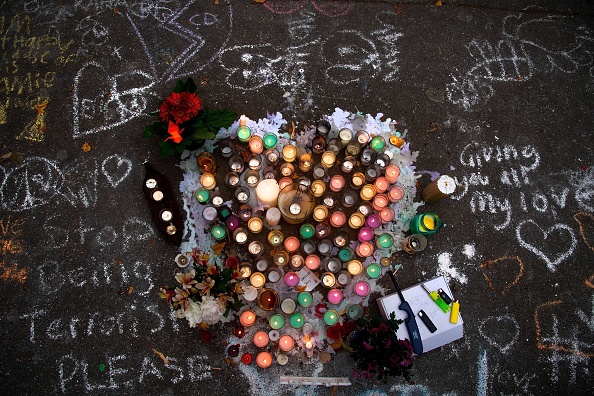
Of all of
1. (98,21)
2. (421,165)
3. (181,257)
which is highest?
(98,21)

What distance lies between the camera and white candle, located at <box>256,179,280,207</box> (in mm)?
3172

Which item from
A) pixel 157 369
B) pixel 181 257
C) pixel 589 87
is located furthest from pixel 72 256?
pixel 589 87

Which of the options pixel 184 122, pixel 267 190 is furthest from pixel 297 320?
pixel 184 122

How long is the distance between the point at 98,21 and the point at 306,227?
2917 millimetres

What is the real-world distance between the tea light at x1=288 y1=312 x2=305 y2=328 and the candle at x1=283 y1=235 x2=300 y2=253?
0.52m

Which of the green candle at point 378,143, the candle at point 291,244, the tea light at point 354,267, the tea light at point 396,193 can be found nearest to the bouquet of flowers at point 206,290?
the candle at point 291,244

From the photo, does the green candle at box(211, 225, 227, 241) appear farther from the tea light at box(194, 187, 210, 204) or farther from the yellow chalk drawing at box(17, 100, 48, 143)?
the yellow chalk drawing at box(17, 100, 48, 143)

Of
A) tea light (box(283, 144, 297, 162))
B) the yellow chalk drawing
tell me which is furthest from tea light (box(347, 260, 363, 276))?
the yellow chalk drawing

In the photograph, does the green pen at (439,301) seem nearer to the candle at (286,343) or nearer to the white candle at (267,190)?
the candle at (286,343)

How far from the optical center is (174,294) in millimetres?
2988

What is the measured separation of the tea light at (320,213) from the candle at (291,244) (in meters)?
0.25

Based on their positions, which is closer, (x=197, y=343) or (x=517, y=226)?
(x=197, y=343)

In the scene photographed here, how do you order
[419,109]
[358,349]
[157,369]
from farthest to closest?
1. [419,109]
2. [157,369]
3. [358,349]

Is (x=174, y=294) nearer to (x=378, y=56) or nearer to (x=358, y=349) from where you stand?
(x=358, y=349)
